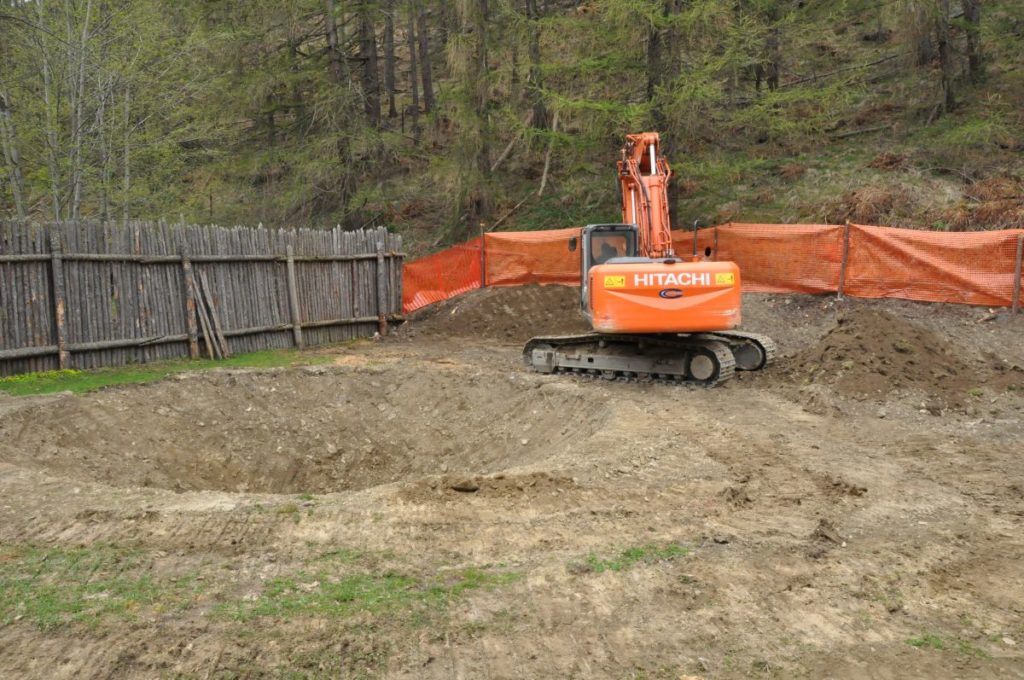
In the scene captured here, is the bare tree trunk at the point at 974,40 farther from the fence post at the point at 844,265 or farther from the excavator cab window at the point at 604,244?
the excavator cab window at the point at 604,244

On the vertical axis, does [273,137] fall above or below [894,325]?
above

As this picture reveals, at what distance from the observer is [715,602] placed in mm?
4398

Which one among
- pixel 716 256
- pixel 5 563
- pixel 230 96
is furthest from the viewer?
pixel 230 96

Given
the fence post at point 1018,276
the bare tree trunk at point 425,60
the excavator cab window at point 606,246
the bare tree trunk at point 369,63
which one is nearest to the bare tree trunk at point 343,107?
the bare tree trunk at point 369,63

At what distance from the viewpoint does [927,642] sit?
13.2ft

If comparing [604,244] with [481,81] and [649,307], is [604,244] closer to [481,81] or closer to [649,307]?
[649,307]

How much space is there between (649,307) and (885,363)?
315 centimetres

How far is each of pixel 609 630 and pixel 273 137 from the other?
2131 cm

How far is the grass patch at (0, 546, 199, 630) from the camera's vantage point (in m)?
4.23

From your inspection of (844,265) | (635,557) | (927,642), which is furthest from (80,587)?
(844,265)

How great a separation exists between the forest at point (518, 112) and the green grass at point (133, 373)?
3.50 metres

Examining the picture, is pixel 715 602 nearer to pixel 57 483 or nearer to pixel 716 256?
pixel 57 483

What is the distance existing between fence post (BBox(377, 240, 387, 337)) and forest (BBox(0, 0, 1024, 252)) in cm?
416

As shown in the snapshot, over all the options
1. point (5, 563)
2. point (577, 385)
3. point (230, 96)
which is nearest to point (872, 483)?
point (577, 385)
